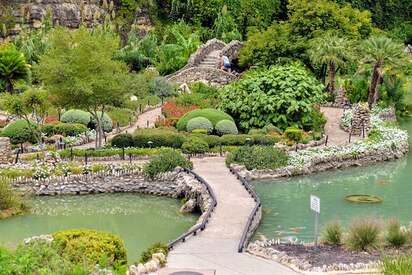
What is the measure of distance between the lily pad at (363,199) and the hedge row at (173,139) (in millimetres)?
6793

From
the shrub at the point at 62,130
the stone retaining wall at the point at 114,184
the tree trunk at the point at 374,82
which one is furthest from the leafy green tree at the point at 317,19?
the stone retaining wall at the point at 114,184

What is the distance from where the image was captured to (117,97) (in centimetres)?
3584

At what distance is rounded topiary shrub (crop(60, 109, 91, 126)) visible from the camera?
132 feet

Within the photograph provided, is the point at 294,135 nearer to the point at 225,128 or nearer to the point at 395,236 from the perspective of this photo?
the point at 225,128

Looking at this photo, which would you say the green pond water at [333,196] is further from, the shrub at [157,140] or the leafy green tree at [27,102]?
the leafy green tree at [27,102]

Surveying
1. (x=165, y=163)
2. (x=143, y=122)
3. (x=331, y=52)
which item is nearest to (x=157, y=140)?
(x=165, y=163)

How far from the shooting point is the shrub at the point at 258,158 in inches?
1358

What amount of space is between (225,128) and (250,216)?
530 inches

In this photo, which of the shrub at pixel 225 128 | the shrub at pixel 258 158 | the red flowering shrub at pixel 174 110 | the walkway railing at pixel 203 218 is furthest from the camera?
the red flowering shrub at pixel 174 110

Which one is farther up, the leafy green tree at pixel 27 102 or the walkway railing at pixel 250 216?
the leafy green tree at pixel 27 102

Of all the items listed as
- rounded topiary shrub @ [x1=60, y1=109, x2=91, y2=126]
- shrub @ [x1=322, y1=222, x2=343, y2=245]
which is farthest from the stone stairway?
shrub @ [x1=322, y1=222, x2=343, y2=245]

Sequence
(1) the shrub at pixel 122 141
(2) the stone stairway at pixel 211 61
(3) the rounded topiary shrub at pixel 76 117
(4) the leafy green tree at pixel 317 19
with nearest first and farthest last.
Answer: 1. (1) the shrub at pixel 122 141
2. (3) the rounded topiary shrub at pixel 76 117
3. (4) the leafy green tree at pixel 317 19
4. (2) the stone stairway at pixel 211 61

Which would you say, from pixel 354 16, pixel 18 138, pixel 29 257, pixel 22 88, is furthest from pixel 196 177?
pixel 354 16

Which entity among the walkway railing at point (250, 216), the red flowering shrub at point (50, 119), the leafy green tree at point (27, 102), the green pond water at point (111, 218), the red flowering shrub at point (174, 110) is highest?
the leafy green tree at point (27, 102)
